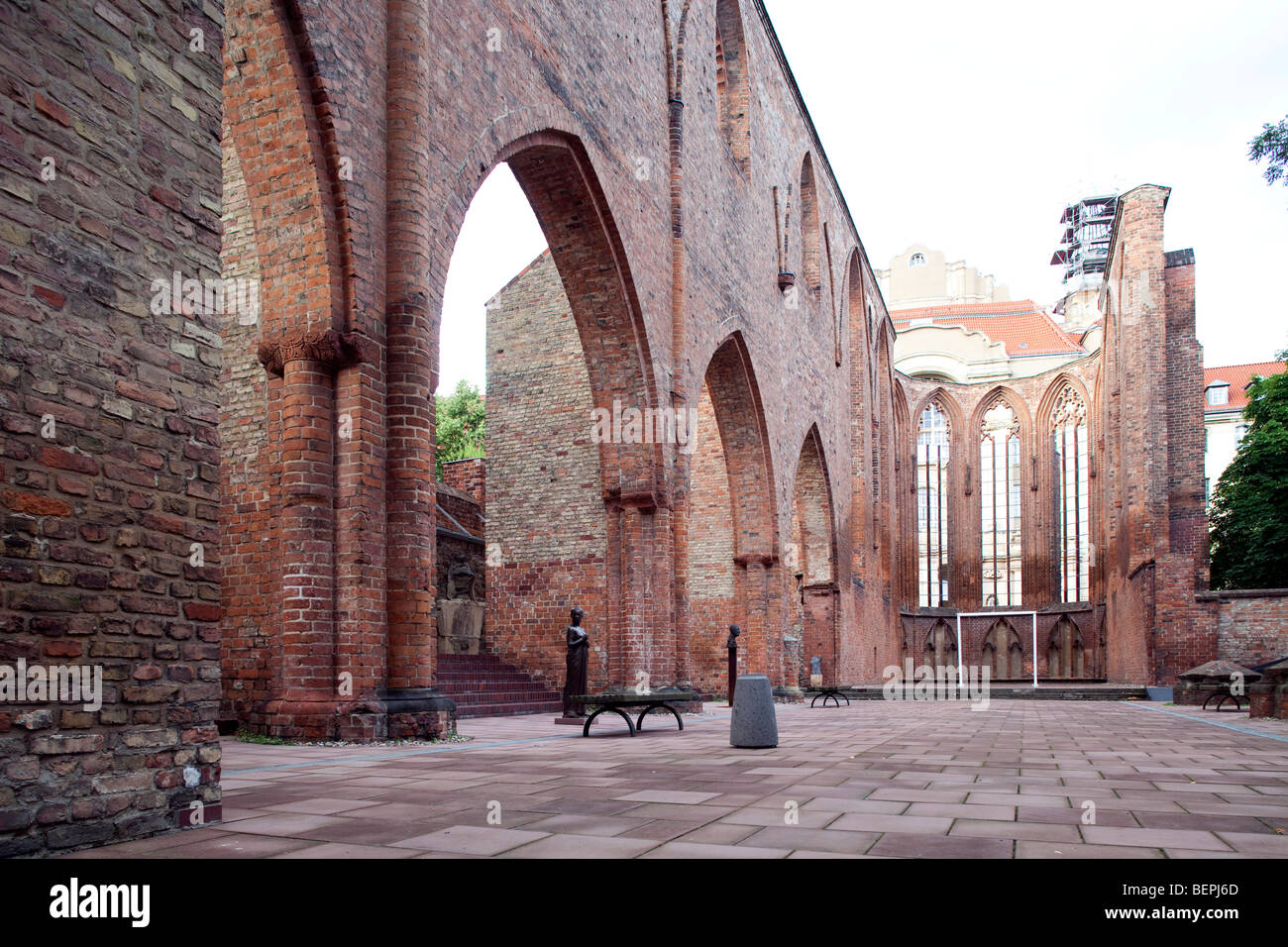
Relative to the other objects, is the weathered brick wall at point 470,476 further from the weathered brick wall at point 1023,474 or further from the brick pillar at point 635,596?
the weathered brick wall at point 1023,474

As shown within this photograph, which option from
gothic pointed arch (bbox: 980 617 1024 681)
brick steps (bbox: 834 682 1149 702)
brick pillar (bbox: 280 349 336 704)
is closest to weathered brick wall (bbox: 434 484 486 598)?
brick steps (bbox: 834 682 1149 702)

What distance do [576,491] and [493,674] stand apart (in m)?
3.36

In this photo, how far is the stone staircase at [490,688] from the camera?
13531 millimetres

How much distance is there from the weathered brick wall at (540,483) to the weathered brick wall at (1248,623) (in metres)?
14.9

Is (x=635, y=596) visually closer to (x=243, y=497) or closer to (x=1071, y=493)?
(x=243, y=497)

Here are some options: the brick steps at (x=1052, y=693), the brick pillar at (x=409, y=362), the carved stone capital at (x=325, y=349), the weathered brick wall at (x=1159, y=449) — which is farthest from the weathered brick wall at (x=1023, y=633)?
the carved stone capital at (x=325, y=349)

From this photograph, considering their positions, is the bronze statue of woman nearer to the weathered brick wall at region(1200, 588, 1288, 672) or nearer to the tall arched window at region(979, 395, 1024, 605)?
the weathered brick wall at region(1200, 588, 1288, 672)

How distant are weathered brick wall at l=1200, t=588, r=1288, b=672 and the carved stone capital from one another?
2099 cm

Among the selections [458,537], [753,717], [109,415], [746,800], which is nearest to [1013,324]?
[458,537]

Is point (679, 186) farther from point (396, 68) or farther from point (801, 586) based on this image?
point (801, 586)

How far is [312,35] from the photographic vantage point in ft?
24.6

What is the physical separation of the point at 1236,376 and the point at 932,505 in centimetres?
1901

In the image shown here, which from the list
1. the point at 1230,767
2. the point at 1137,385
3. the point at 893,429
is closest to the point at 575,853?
the point at 1230,767

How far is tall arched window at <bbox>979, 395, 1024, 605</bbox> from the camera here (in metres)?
43.3
